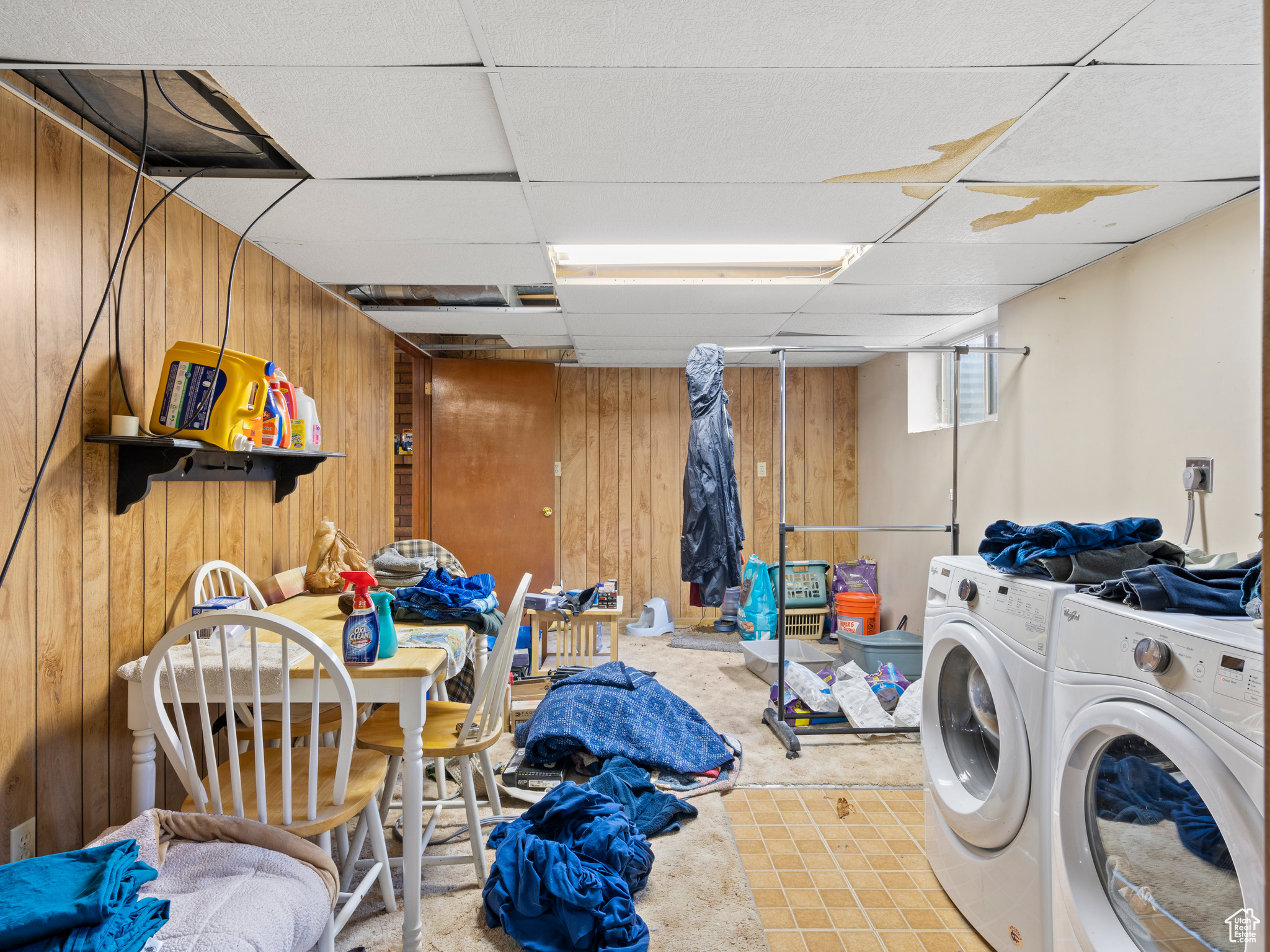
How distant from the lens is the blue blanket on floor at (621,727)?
263cm

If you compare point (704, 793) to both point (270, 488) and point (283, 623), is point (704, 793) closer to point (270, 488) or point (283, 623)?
point (283, 623)

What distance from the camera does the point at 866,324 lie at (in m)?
3.73

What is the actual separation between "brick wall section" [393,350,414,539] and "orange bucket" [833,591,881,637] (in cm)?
303

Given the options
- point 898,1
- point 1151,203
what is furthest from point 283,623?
point 1151,203

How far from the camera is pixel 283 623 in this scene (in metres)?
1.42

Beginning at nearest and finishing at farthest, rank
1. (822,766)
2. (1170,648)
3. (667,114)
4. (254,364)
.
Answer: (1170,648) → (667,114) → (254,364) → (822,766)

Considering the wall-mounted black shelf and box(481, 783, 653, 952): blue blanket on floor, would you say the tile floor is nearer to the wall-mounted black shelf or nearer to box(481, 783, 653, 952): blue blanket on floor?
box(481, 783, 653, 952): blue blanket on floor

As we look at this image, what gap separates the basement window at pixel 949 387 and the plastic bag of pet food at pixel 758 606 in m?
1.37

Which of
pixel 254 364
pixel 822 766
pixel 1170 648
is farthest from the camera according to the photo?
pixel 822 766

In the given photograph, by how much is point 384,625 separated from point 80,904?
810 mm

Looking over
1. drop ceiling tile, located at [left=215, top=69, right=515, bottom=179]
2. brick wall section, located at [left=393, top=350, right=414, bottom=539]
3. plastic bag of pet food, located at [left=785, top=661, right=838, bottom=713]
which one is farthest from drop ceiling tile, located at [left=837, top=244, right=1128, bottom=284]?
brick wall section, located at [left=393, top=350, right=414, bottom=539]

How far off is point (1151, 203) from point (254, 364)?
2664 millimetres

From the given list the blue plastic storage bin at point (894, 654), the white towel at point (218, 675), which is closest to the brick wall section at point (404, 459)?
the blue plastic storage bin at point (894, 654)

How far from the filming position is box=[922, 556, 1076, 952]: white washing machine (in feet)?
4.88
